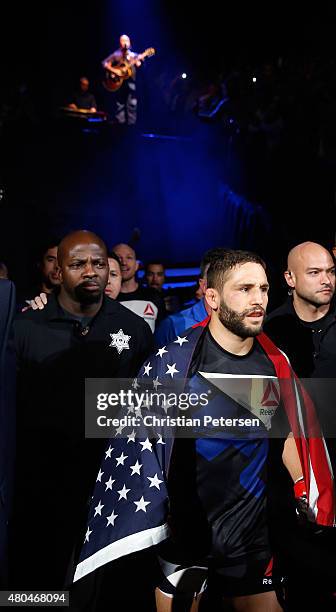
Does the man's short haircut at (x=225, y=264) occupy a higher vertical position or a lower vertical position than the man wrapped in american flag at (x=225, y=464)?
higher

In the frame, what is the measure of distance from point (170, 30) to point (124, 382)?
505 inches

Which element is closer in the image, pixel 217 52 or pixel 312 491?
pixel 312 491

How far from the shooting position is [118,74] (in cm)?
1234

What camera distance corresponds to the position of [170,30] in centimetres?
1370

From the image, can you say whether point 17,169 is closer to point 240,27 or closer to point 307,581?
point 240,27

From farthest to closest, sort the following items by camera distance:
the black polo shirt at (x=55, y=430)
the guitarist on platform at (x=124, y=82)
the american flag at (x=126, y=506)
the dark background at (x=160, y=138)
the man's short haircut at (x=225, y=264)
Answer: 1. the guitarist on platform at (x=124, y=82)
2. the dark background at (x=160, y=138)
3. the black polo shirt at (x=55, y=430)
4. the man's short haircut at (x=225, y=264)
5. the american flag at (x=126, y=506)

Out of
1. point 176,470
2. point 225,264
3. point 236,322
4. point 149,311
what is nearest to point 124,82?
point 149,311

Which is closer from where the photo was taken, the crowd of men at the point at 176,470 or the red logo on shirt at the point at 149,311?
the crowd of men at the point at 176,470

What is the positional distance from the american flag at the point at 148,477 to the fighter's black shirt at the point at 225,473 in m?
0.11

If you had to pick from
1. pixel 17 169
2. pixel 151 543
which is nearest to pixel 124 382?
pixel 151 543

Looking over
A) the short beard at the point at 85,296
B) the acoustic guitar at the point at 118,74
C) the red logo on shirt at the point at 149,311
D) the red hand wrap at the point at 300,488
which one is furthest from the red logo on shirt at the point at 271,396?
the acoustic guitar at the point at 118,74

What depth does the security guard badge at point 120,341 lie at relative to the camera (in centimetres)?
339

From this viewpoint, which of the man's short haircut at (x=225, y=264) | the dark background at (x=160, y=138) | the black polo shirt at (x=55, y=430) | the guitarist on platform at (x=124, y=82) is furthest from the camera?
the guitarist on platform at (x=124, y=82)

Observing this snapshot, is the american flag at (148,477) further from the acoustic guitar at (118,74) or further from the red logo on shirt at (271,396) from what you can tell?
the acoustic guitar at (118,74)
